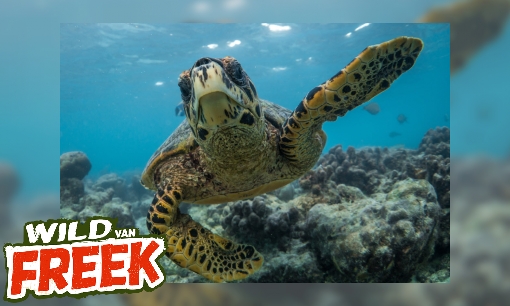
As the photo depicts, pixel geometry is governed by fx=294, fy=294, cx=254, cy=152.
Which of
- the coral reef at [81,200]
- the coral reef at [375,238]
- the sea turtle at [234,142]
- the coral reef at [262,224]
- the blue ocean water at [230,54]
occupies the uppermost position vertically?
the blue ocean water at [230,54]

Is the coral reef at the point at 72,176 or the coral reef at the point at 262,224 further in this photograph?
the coral reef at the point at 72,176

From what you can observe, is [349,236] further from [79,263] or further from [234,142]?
[79,263]

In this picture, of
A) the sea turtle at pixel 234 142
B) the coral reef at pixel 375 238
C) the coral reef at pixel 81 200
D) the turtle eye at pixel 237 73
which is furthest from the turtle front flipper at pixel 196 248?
the coral reef at pixel 81 200

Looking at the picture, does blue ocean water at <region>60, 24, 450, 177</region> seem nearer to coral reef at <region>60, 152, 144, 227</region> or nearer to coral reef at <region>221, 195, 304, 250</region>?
coral reef at <region>60, 152, 144, 227</region>

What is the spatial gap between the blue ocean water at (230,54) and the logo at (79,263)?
2.03 meters

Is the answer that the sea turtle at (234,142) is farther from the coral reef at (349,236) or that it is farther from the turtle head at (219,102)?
the coral reef at (349,236)

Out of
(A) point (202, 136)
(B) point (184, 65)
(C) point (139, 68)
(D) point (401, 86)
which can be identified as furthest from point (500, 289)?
(D) point (401, 86)

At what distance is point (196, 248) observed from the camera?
2523 millimetres

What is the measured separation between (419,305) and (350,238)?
703mm

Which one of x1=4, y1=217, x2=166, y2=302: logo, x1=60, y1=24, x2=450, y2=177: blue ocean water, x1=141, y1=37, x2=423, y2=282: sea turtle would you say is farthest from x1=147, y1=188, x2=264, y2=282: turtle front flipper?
x1=60, y1=24, x2=450, y2=177: blue ocean water

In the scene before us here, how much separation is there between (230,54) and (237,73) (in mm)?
13625

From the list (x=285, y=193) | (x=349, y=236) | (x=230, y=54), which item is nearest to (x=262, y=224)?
(x=349, y=236)

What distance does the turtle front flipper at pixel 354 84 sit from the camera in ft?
7.54

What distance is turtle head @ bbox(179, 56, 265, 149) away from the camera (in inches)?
67.5
